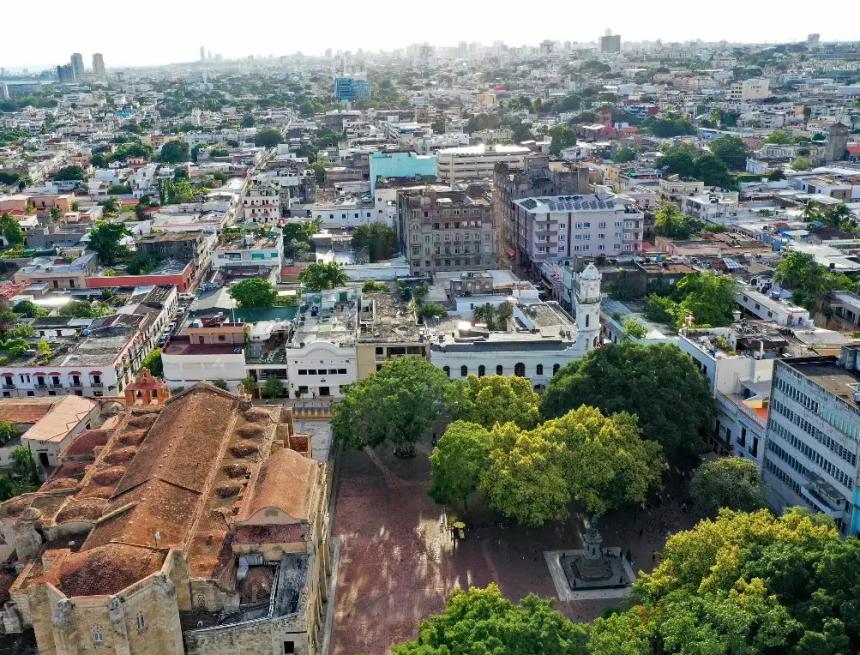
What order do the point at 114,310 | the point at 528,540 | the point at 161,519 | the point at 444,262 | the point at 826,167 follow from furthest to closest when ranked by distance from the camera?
the point at 826,167 → the point at 444,262 → the point at 114,310 → the point at 528,540 → the point at 161,519

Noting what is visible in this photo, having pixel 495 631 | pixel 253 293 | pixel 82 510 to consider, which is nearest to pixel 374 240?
pixel 253 293

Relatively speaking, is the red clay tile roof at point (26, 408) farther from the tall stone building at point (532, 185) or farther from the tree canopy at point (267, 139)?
the tree canopy at point (267, 139)

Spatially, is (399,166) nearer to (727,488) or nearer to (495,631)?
(727,488)

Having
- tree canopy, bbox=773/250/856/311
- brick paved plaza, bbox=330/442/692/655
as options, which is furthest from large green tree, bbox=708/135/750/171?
brick paved plaza, bbox=330/442/692/655

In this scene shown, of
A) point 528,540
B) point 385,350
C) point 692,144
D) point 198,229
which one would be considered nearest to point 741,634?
point 528,540

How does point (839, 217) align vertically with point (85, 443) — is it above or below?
above

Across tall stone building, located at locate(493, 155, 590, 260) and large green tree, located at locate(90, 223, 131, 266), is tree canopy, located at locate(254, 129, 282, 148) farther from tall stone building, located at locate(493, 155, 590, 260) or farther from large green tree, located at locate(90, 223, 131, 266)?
large green tree, located at locate(90, 223, 131, 266)

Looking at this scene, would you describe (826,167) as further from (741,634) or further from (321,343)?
(741,634)
